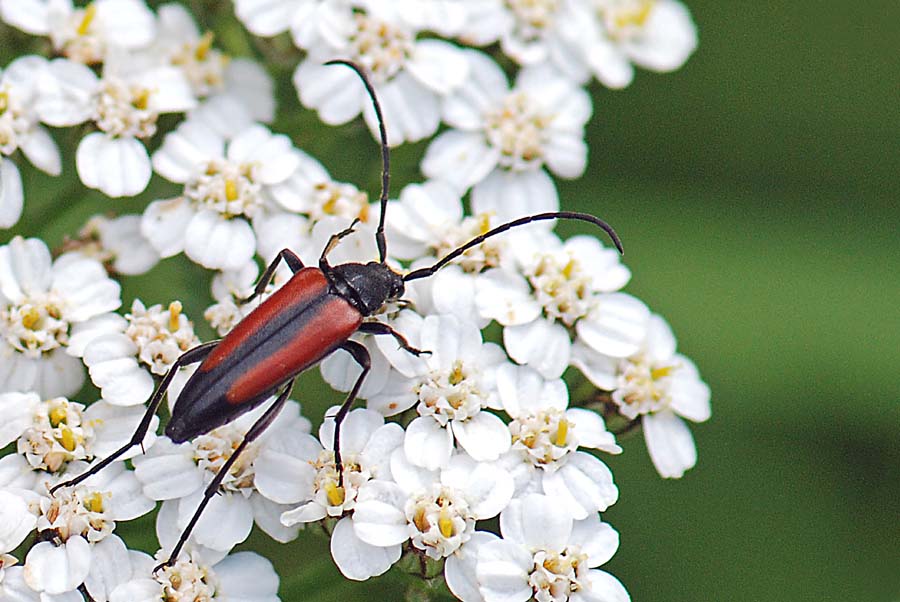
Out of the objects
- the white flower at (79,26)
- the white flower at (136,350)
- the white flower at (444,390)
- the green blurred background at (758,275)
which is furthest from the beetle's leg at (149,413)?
the white flower at (79,26)

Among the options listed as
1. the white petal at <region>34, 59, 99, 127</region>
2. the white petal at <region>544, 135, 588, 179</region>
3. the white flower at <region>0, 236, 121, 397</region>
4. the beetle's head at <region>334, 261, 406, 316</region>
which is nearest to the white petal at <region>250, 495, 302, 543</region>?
the beetle's head at <region>334, 261, 406, 316</region>

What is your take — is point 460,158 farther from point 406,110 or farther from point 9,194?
point 9,194

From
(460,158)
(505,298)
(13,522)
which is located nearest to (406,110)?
(460,158)

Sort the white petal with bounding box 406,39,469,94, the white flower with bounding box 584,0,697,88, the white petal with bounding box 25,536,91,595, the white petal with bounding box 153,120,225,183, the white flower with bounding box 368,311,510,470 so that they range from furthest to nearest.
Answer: the white flower with bounding box 584,0,697,88
the white petal with bounding box 406,39,469,94
the white petal with bounding box 153,120,225,183
the white flower with bounding box 368,311,510,470
the white petal with bounding box 25,536,91,595

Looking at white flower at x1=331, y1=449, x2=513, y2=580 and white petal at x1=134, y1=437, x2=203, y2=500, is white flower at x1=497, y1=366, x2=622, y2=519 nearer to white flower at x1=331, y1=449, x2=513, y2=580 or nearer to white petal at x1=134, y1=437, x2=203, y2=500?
white flower at x1=331, y1=449, x2=513, y2=580

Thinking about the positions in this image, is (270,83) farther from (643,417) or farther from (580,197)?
(643,417)

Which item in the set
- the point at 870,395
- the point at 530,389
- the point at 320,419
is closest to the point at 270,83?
the point at 320,419

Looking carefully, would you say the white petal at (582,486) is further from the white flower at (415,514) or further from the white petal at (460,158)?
the white petal at (460,158)
